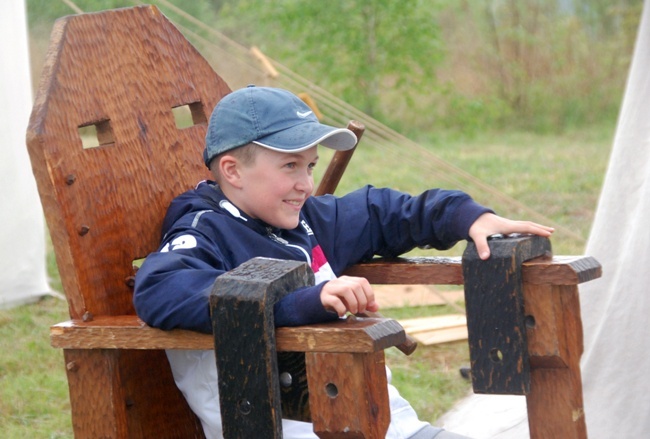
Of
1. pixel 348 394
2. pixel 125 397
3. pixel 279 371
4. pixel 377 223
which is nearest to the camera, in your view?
pixel 348 394

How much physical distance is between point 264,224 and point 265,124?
241 millimetres

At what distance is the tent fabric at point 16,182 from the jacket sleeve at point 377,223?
315 centimetres

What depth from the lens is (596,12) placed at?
13219 millimetres

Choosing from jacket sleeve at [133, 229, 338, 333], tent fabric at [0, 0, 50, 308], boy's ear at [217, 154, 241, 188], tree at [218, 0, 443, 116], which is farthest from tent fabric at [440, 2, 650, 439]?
tree at [218, 0, 443, 116]

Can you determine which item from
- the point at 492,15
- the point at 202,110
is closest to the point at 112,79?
the point at 202,110

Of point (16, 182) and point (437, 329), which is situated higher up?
point (16, 182)

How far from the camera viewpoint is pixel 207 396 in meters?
2.03

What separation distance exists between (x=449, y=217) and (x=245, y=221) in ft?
1.55

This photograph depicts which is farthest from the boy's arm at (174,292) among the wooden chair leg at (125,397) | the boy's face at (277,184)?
the boy's face at (277,184)

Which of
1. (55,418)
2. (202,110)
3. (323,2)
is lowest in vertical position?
(55,418)

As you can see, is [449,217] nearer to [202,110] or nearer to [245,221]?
[245,221]

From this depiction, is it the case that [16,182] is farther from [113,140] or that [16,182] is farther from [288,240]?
[288,240]

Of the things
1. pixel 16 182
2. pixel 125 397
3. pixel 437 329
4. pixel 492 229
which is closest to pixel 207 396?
pixel 125 397

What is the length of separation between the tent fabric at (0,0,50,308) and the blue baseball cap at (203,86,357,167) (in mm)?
3304
